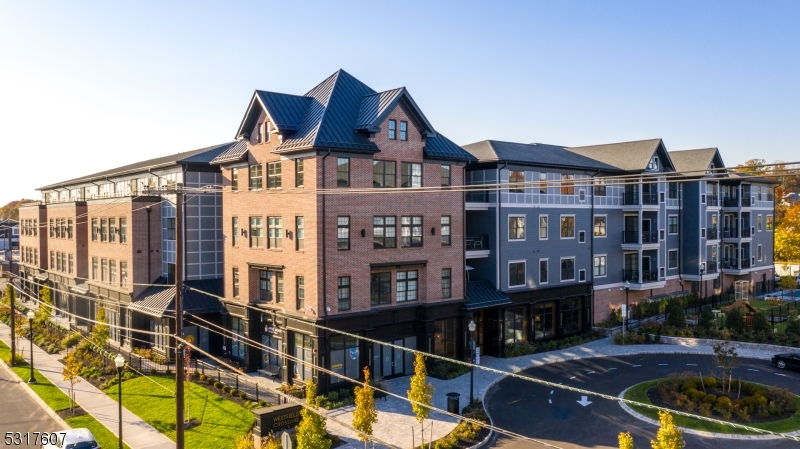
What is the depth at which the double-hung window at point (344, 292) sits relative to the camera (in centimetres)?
2781

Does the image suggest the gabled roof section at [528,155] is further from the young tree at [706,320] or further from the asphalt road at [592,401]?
the asphalt road at [592,401]

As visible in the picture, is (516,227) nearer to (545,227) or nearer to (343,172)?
(545,227)

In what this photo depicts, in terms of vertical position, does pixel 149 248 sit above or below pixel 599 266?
above

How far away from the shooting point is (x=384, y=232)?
2938 centimetres

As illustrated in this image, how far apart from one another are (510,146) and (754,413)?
2323 cm

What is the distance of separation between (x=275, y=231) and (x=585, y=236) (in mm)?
23207

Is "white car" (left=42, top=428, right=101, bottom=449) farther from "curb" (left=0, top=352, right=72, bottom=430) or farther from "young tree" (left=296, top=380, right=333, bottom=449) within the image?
"young tree" (left=296, top=380, right=333, bottom=449)

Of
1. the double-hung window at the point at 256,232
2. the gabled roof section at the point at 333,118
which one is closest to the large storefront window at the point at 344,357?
the double-hung window at the point at 256,232

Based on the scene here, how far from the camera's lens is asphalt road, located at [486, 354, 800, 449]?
22.1m

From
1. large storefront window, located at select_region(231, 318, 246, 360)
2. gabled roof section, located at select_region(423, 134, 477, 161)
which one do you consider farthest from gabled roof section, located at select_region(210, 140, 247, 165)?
gabled roof section, located at select_region(423, 134, 477, 161)

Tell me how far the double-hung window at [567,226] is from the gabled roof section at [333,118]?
1723 cm

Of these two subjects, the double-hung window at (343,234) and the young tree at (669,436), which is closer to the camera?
the young tree at (669,436)

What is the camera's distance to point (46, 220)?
5228cm

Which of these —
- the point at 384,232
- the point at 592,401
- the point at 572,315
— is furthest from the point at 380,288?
the point at 572,315
